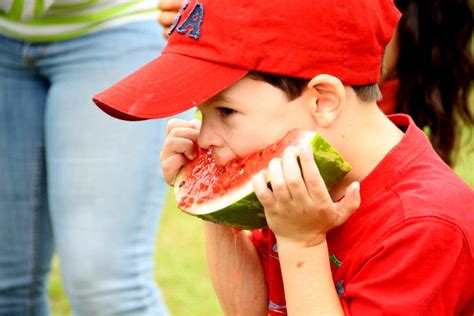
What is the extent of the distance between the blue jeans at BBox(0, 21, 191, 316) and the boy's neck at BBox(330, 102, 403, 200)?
104cm

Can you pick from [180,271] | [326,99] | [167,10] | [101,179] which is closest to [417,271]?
[326,99]

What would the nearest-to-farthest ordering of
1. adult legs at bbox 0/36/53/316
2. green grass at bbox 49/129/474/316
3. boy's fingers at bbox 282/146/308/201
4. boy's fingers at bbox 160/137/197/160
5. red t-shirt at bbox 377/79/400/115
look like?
1. boy's fingers at bbox 282/146/308/201
2. boy's fingers at bbox 160/137/197/160
3. adult legs at bbox 0/36/53/316
4. red t-shirt at bbox 377/79/400/115
5. green grass at bbox 49/129/474/316

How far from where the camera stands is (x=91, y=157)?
12.2 ft

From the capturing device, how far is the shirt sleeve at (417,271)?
2658 mm

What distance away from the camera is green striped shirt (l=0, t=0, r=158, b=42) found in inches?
147

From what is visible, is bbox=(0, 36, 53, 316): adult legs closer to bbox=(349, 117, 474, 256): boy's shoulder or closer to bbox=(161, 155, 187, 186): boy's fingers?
Result: bbox=(161, 155, 187, 186): boy's fingers

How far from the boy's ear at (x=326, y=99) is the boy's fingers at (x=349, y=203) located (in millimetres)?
193

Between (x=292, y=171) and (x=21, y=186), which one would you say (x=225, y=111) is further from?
(x=21, y=186)

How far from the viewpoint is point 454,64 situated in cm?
441

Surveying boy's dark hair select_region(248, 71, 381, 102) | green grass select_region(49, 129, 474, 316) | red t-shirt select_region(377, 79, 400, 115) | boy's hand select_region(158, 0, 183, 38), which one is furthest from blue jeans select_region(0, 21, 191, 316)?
green grass select_region(49, 129, 474, 316)

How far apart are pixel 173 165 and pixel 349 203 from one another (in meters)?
0.68

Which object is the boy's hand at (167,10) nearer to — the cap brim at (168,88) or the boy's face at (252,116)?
the cap brim at (168,88)

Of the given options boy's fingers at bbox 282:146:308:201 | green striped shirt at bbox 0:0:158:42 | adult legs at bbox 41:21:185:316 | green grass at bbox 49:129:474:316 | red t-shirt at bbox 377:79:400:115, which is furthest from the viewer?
green grass at bbox 49:129:474:316

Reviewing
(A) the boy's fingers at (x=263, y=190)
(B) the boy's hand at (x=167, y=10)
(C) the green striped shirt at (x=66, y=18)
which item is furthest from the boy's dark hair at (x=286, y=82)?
(C) the green striped shirt at (x=66, y=18)
